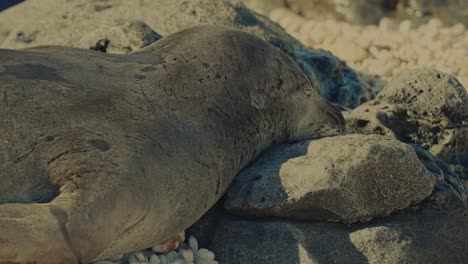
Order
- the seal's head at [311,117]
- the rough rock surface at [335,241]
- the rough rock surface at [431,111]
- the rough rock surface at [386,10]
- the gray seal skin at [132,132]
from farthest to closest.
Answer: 1. the rough rock surface at [386,10]
2. the rough rock surface at [431,111]
3. the seal's head at [311,117]
4. the rough rock surface at [335,241]
5. the gray seal skin at [132,132]

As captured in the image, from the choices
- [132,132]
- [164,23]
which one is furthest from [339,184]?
[164,23]

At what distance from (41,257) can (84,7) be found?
4.87 m

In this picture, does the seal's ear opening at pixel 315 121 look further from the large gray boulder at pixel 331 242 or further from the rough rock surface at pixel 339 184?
the large gray boulder at pixel 331 242

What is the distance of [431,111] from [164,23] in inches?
80.7

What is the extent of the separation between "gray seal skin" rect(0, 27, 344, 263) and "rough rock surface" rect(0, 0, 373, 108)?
1.77 metres

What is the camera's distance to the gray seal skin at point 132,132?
133 inches

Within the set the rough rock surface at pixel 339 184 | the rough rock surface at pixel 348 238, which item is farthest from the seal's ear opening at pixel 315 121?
the rough rock surface at pixel 348 238

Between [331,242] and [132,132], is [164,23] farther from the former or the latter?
[132,132]

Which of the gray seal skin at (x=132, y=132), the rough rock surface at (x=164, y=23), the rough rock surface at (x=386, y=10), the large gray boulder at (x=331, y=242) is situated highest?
the gray seal skin at (x=132, y=132)

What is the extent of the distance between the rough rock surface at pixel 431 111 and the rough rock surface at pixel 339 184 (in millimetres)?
1523

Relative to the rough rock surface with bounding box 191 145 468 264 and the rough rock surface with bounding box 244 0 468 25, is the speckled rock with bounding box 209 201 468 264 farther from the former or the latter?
the rough rock surface with bounding box 244 0 468 25

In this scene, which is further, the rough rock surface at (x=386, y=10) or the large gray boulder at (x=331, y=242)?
the rough rock surface at (x=386, y=10)

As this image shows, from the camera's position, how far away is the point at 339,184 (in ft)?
14.5

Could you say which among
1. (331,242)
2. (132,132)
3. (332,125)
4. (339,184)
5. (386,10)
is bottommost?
(386,10)
